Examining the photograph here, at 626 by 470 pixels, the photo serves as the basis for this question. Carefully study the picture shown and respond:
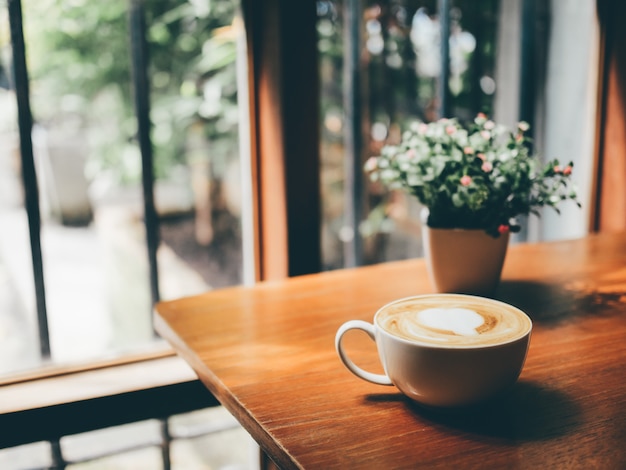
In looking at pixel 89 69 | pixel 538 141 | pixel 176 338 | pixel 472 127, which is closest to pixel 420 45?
pixel 538 141

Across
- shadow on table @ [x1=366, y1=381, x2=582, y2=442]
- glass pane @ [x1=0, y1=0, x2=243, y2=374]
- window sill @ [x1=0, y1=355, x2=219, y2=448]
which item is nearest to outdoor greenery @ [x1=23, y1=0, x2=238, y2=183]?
glass pane @ [x1=0, y1=0, x2=243, y2=374]

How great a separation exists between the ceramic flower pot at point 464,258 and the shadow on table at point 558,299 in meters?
0.07

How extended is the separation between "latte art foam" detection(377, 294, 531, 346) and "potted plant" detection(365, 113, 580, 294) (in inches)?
10.6

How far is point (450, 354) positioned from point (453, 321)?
3.4 inches

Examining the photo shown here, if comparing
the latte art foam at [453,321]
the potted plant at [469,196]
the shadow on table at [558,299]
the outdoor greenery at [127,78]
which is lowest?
the shadow on table at [558,299]

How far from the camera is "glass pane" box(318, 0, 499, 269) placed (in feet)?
7.37

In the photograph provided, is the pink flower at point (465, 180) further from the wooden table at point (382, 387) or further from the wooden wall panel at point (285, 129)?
the wooden wall panel at point (285, 129)

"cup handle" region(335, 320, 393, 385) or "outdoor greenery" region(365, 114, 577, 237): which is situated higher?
"outdoor greenery" region(365, 114, 577, 237)

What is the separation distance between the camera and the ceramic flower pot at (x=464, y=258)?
3.51 ft

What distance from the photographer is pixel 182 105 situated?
2.77 meters

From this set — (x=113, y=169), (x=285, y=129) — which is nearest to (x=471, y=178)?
(x=285, y=129)

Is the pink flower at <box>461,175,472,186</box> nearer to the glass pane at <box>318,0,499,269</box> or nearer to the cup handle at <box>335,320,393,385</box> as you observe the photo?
the cup handle at <box>335,320,393,385</box>

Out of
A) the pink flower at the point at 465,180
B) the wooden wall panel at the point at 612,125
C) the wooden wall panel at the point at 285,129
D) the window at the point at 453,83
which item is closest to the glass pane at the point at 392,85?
the window at the point at 453,83

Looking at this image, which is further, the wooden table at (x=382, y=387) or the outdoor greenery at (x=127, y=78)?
the outdoor greenery at (x=127, y=78)
